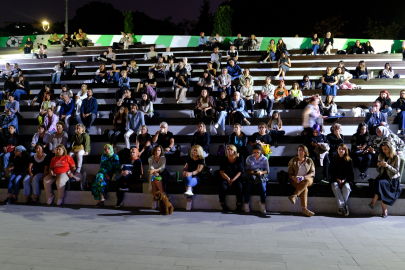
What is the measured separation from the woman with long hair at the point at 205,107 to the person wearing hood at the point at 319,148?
2.78 m

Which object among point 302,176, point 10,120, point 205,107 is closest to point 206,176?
point 302,176

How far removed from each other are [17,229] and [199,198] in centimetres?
314

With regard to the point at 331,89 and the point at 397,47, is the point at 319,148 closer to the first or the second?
the point at 331,89

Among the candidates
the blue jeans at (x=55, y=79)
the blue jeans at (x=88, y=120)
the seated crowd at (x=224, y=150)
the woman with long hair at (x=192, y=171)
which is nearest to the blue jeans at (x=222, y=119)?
the seated crowd at (x=224, y=150)

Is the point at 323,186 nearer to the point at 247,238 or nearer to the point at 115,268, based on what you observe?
the point at 247,238

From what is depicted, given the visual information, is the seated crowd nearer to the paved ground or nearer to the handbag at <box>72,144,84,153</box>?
the handbag at <box>72,144,84,153</box>

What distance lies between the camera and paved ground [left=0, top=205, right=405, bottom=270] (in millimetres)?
3902

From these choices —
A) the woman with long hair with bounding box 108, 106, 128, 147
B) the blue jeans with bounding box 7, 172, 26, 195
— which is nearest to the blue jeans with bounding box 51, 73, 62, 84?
the woman with long hair with bounding box 108, 106, 128, 147

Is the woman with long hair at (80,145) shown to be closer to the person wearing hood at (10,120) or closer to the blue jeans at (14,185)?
the blue jeans at (14,185)

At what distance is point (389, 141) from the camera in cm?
653

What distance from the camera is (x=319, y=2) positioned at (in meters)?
34.1

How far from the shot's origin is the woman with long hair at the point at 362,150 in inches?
270

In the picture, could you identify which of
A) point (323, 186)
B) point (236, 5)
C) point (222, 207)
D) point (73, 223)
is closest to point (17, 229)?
point (73, 223)

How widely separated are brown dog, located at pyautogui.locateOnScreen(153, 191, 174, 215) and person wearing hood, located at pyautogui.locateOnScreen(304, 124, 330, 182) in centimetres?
311
